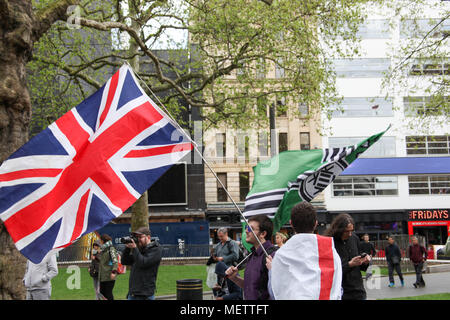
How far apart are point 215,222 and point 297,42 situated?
21040mm

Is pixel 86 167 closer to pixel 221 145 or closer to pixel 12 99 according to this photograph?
pixel 12 99

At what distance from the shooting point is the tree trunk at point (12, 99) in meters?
7.28

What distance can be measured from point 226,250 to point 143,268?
92.7 inches

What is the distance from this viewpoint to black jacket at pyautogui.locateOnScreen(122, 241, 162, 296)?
683 cm

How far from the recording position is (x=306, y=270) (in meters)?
3.71

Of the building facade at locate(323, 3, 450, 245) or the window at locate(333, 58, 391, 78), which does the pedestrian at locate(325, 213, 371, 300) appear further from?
the window at locate(333, 58, 391, 78)

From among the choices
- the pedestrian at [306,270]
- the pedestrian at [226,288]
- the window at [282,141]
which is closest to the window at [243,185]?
the window at [282,141]

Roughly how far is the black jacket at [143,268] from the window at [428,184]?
34.1 m

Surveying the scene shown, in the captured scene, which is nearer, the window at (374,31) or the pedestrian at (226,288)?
the pedestrian at (226,288)

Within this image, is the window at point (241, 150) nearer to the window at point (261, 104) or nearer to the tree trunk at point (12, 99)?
the window at point (261, 104)

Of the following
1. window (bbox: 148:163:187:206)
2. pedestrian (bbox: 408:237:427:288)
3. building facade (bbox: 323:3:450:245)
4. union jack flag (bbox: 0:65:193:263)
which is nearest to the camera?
union jack flag (bbox: 0:65:193:263)

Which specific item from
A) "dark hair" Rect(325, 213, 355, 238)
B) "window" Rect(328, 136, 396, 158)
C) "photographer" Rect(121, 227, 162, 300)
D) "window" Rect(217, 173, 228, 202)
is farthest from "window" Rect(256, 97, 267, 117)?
"window" Rect(328, 136, 396, 158)

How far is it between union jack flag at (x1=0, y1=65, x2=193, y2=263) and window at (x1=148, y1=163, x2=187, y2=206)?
3103 centimetres

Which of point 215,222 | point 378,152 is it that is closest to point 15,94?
point 215,222
